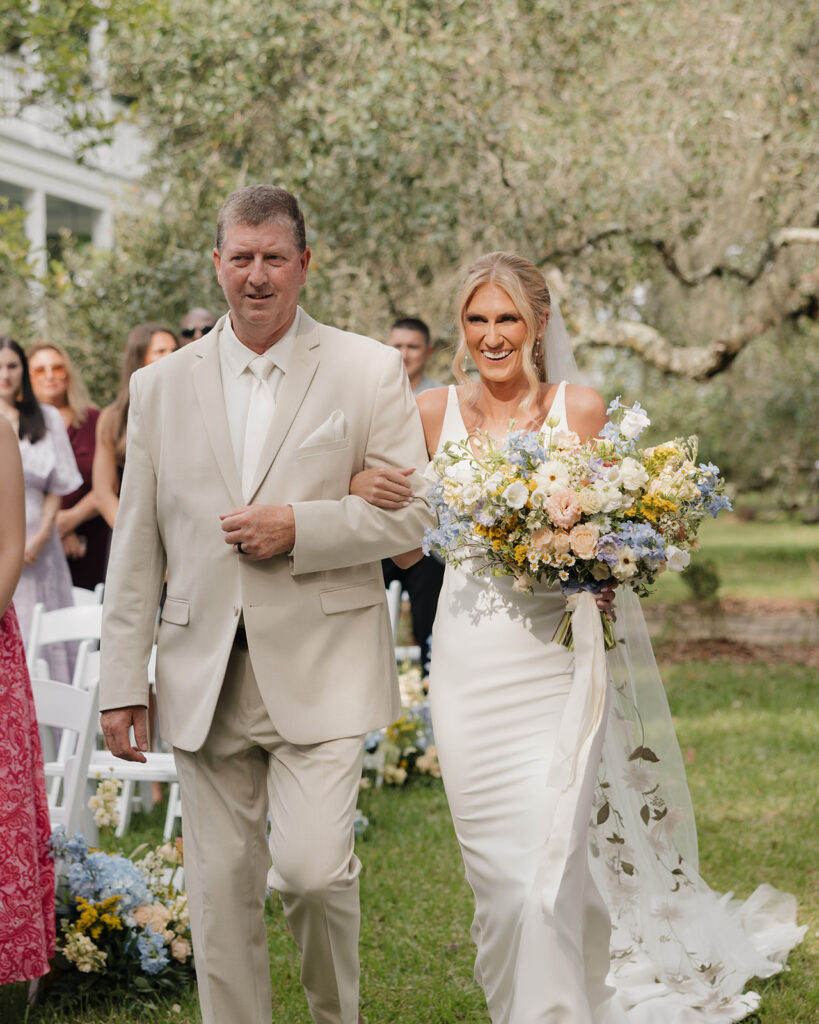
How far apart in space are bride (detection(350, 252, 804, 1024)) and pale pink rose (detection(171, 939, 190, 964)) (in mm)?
1292

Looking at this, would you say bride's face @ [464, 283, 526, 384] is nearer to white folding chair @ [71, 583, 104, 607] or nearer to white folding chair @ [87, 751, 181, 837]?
white folding chair @ [87, 751, 181, 837]

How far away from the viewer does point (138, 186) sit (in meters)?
12.6

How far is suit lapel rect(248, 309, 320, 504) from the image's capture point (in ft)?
12.3

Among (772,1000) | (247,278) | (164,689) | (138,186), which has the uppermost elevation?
(138,186)

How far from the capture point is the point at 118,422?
7.90 m

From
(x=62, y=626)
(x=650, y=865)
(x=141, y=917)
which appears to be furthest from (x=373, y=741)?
(x=650, y=865)

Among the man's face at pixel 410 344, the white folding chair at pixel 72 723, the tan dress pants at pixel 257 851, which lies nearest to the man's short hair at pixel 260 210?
the tan dress pants at pixel 257 851

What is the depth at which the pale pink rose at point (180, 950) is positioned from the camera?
190 inches

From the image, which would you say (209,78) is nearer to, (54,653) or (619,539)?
A: (54,653)

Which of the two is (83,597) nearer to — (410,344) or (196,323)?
(196,323)

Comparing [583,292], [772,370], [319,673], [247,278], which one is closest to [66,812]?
[319,673]

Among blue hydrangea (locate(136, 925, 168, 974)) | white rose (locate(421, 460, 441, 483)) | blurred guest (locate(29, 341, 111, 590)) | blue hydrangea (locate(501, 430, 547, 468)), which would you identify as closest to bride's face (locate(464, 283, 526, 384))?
white rose (locate(421, 460, 441, 483))

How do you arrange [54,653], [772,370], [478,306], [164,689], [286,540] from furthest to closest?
1. [772,370]
2. [54,653]
3. [478,306]
4. [164,689]
5. [286,540]

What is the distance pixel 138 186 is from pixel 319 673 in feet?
32.0
